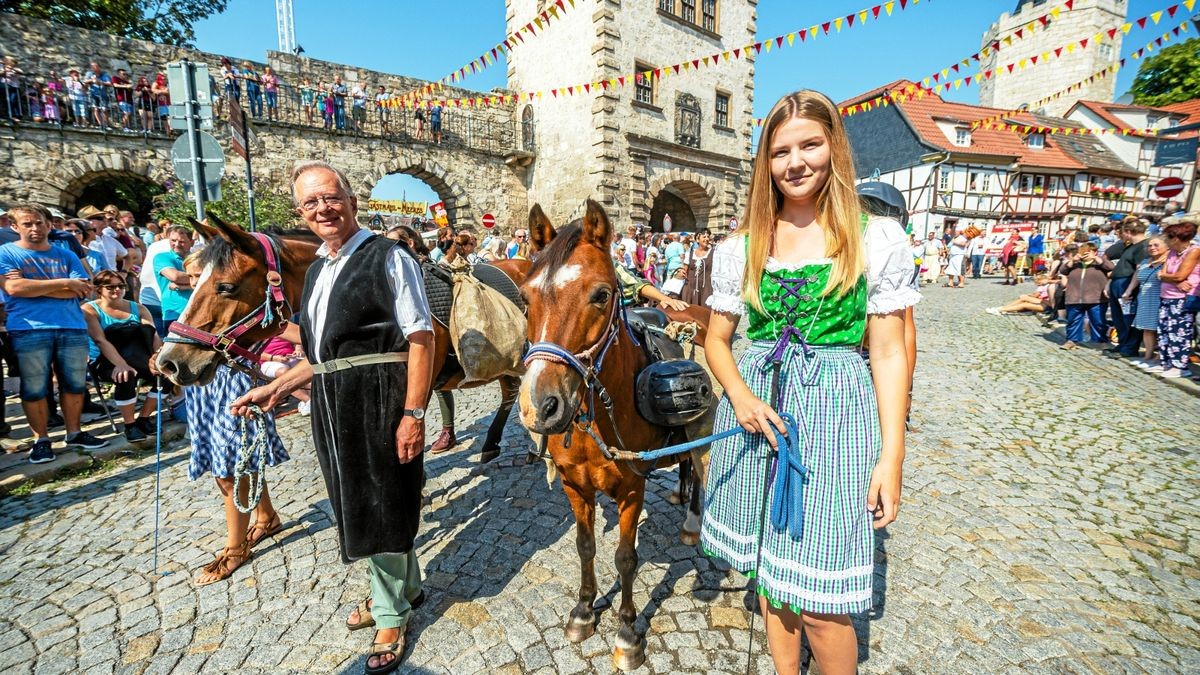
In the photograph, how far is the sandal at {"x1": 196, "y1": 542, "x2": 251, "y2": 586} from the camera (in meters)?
3.12

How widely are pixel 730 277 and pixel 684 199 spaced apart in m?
22.9

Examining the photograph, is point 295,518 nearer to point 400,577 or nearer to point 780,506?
point 400,577

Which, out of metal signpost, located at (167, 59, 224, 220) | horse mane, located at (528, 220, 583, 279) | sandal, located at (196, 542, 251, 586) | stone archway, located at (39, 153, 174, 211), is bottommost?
sandal, located at (196, 542, 251, 586)

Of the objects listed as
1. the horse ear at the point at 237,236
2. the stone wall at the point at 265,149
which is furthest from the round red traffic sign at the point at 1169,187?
the stone wall at the point at 265,149

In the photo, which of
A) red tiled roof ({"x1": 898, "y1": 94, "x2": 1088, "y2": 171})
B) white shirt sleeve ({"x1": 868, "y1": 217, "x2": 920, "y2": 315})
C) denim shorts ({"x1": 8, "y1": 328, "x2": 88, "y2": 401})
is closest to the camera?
white shirt sleeve ({"x1": 868, "y1": 217, "x2": 920, "y2": 315})

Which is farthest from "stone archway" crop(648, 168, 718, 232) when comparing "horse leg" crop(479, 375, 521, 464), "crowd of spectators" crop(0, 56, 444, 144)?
"horse leg" crop(479, 375, 521, 464)

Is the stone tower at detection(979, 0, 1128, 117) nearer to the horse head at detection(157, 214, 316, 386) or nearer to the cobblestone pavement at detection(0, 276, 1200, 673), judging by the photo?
the cobblestone pavement at detection(0, 276, 1200, 673)

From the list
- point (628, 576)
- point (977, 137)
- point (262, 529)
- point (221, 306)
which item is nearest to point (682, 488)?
point (628, 576)

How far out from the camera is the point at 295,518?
12.6 ft

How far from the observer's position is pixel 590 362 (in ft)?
6.56

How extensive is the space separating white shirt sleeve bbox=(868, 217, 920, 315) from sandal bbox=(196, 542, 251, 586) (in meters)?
3.94

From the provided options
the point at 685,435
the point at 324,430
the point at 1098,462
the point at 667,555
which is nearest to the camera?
the point at 324,430

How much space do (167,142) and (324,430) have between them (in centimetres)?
1783

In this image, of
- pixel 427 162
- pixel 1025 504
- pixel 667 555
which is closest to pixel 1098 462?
pixel 1025 504
